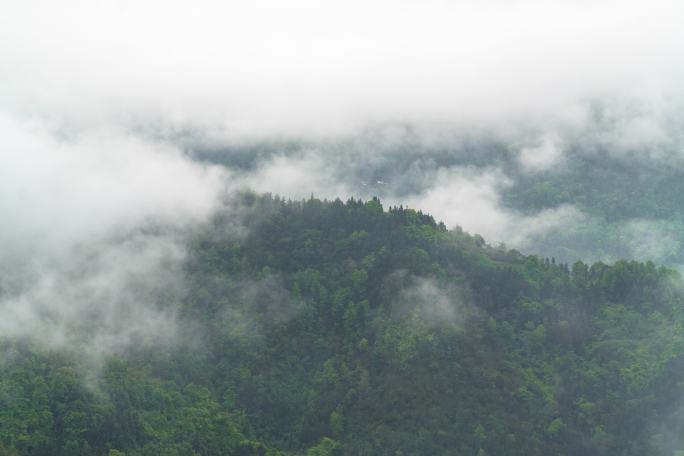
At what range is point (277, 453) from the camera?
124 m

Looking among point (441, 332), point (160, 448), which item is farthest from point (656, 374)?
point (160, 448)

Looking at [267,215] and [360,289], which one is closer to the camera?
[360,289]

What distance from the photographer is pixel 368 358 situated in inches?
5423

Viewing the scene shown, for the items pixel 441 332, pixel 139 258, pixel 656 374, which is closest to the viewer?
pixel 656 374

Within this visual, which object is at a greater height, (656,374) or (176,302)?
(176,302)

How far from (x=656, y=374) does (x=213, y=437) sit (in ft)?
190

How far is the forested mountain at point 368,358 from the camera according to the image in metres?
123

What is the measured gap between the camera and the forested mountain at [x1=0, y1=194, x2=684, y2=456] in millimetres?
122750

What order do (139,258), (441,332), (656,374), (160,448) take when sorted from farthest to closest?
(139,258), (441,332), (656,374), (160,448)

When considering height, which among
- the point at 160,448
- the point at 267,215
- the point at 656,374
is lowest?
the point at 160,448

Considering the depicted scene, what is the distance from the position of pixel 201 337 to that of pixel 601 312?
2314 inches

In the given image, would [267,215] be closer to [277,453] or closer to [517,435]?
[277,453]

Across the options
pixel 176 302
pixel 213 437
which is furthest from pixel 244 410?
pixel 176 302

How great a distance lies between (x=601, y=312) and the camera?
147625 mm
